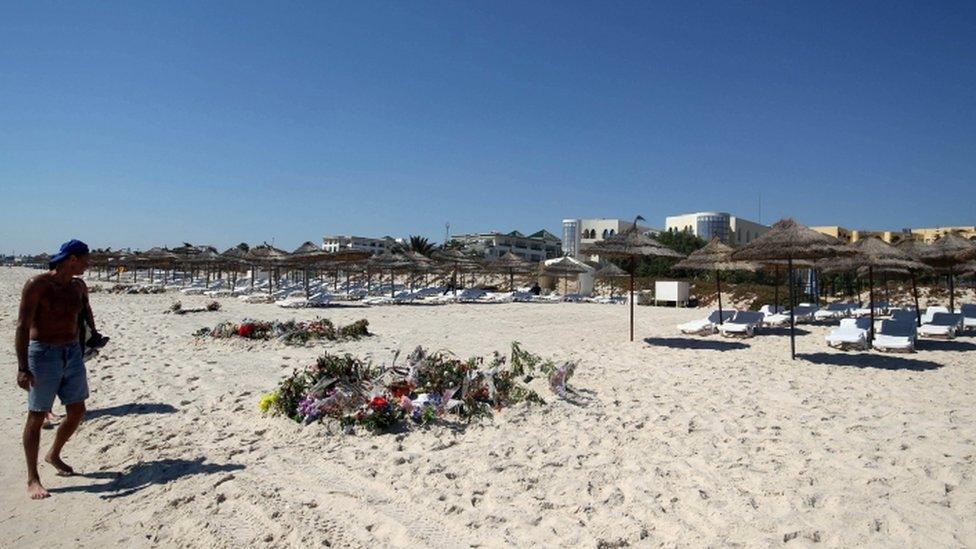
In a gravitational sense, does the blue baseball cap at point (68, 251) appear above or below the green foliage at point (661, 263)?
below

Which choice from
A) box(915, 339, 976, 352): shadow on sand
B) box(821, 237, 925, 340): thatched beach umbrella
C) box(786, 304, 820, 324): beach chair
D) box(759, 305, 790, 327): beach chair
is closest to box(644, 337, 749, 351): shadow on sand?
box(821, 237, 925, 340): thatched beach umbrella

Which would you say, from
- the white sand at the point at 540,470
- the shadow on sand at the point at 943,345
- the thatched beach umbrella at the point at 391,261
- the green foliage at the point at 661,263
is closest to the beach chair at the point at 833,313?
the shadow on sand at the point at 943,345

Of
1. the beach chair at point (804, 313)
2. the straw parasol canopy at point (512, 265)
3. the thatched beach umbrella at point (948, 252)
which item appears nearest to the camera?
the thatched beach umbrella at point (948, 252)

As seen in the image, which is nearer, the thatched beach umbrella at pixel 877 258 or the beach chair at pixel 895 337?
the beach chair at pixel 895 337

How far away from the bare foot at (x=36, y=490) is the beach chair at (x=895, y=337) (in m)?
11.1

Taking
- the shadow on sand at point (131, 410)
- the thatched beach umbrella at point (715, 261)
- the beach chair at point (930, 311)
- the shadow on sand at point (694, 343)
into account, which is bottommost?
the shadow on sand at point (131, 410)

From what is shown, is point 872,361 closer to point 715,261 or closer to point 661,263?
point 715,261

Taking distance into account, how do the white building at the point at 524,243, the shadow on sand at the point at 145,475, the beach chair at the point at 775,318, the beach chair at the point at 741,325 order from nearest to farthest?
the shadow on sand at the point at 145,475 → the beach chair at the point at 741,325 → the beach chair at the point at 775,318 → the white building at the point at 524,243

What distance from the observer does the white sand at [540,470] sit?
296cm

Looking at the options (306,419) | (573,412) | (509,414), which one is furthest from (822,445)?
(306,419)

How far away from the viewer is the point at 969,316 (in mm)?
13008

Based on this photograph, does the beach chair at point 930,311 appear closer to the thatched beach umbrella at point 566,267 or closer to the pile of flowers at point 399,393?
the pile of flowers at point 399,393

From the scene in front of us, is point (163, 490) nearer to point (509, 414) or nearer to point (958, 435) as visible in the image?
point (509, 414)

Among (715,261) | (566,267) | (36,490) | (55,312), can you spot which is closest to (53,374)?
(55,312)
